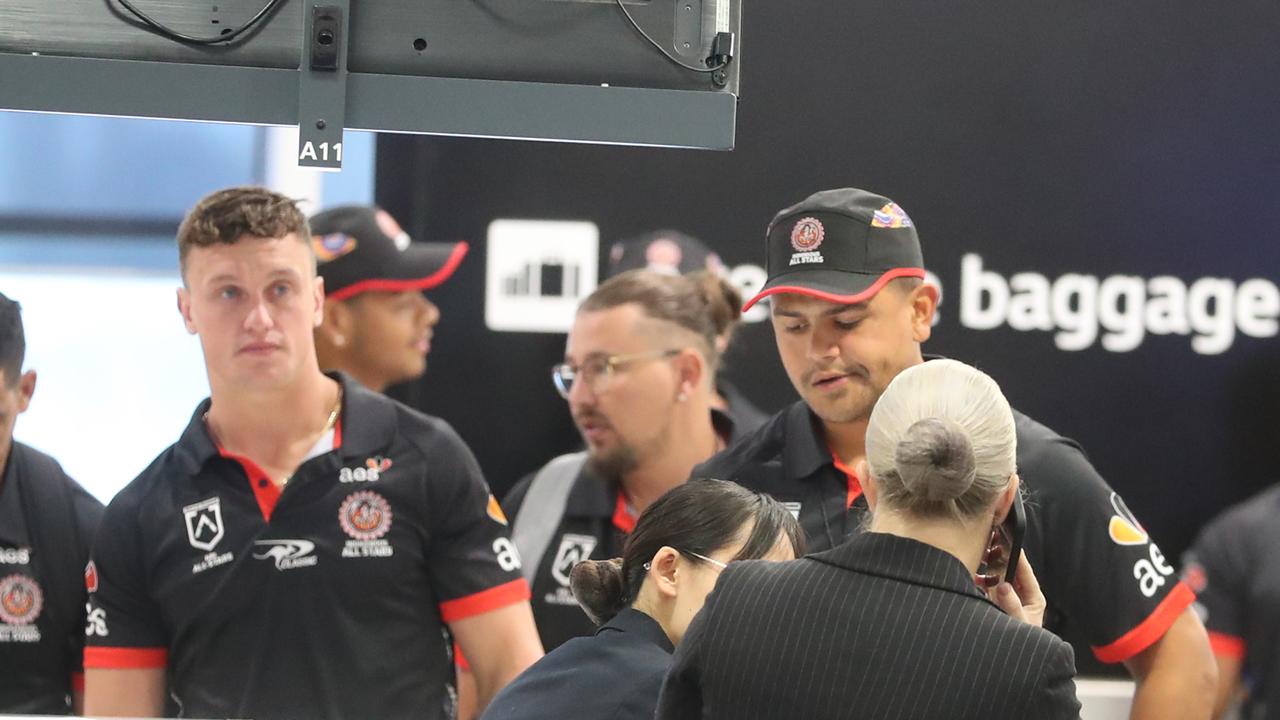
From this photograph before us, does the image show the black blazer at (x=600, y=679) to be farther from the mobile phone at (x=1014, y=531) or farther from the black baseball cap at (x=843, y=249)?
the black baseball cap at (x=843, y=249)

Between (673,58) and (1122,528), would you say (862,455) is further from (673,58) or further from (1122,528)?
(673,58)

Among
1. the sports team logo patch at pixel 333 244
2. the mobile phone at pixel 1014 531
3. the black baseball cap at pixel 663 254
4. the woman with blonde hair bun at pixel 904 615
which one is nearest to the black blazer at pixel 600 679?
the woman with blonde hair bun at pixel 904 615

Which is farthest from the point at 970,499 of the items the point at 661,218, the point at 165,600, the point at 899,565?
the point at 661,218

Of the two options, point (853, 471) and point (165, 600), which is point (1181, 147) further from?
point (165, 600)

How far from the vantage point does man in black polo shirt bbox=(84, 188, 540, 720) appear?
3094mm

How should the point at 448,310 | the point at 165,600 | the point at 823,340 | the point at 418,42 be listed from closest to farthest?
the point at 418,42 → the point at 823,340 → the point at 165,600 → the point at 448,310

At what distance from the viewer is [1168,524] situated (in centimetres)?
446

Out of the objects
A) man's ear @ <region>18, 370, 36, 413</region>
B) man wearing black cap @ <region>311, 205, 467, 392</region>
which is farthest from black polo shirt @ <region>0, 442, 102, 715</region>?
man wearing black cap @ <region>311, 205, 467, 392</region>

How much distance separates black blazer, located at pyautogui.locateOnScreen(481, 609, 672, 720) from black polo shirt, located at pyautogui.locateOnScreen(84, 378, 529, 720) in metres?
0.97

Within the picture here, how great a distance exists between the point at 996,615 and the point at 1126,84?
3.14 metres

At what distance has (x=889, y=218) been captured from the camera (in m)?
2.77

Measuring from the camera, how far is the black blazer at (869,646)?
1645mm

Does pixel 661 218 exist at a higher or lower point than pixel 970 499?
higher

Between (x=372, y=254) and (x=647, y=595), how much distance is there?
225 centimetres
